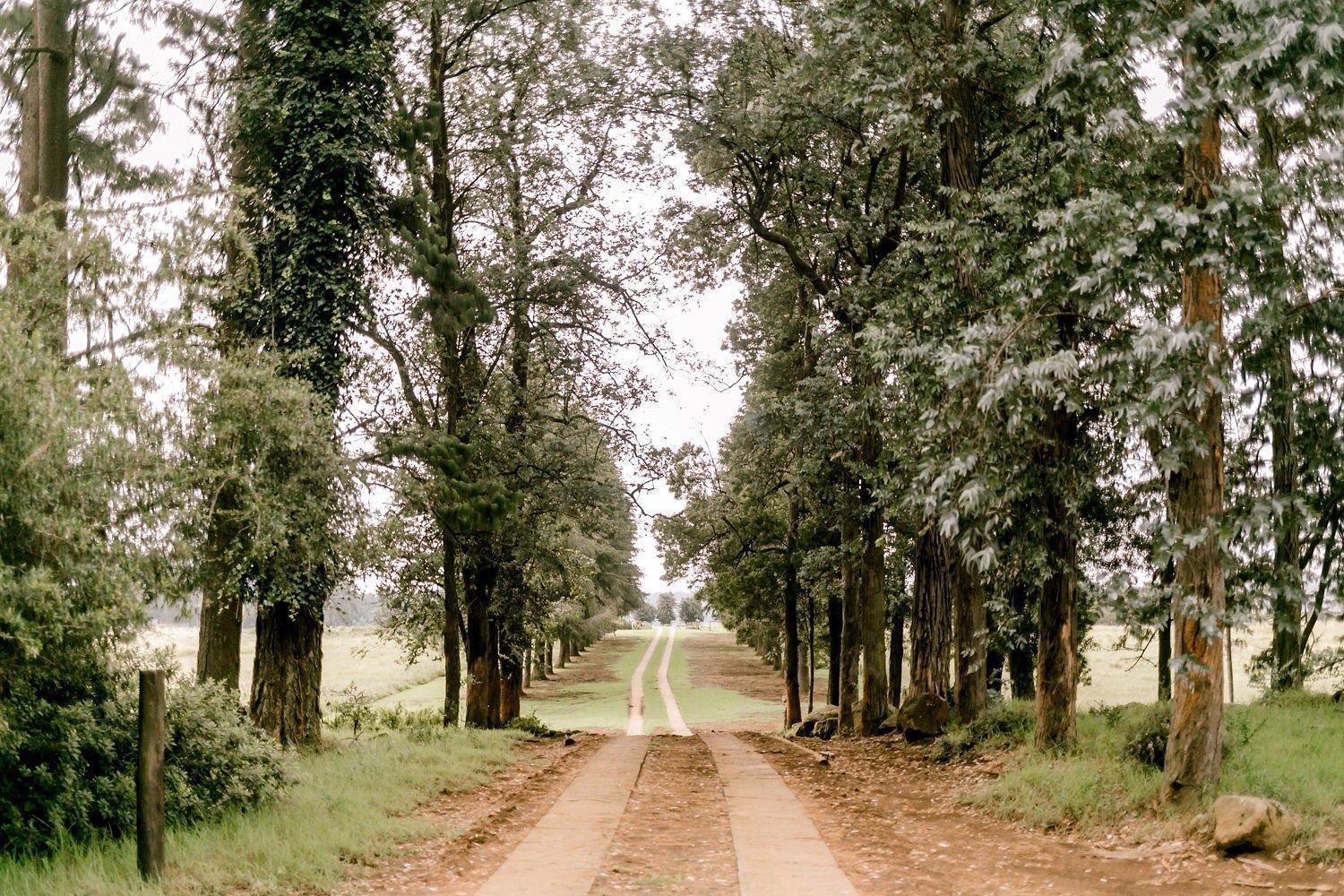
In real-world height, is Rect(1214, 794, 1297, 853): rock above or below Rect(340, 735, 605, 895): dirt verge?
above

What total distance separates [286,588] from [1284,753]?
36.7ft

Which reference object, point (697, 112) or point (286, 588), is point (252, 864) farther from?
point (697, 112)

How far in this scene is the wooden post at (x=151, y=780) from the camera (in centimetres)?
659

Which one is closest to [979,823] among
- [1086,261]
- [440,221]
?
[1086,261]

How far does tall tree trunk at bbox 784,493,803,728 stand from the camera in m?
24.2

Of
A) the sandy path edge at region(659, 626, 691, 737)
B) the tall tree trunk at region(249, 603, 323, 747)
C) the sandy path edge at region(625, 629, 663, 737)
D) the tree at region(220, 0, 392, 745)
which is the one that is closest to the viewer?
the tall tree trunk at region(249, 603, 323, 747)

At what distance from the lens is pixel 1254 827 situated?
7.59m

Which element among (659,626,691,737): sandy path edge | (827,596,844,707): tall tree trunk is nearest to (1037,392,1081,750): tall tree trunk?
(659,626,691,737): sandy path edge

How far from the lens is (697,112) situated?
17.3 meters

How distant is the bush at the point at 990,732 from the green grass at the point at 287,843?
670cm

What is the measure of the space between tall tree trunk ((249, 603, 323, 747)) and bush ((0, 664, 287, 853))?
13.0 ft

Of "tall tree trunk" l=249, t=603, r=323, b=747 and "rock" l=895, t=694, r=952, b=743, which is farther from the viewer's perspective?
"rock" l=895, t=694, r=952, b=743

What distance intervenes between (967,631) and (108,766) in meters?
11.6

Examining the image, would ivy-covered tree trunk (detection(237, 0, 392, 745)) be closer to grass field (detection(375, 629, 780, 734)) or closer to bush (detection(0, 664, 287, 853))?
bush (detection(0, 664, 287, 853))
